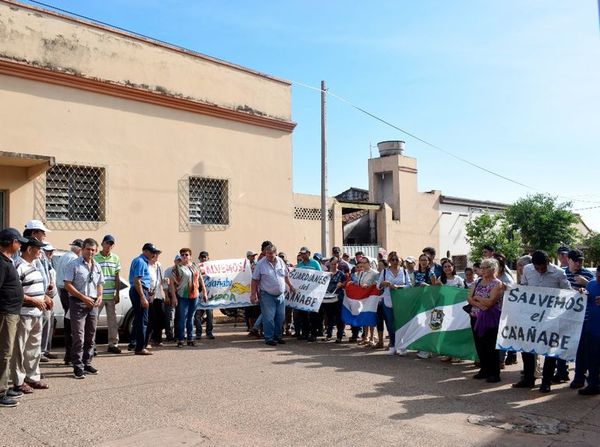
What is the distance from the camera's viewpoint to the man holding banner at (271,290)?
11.1m

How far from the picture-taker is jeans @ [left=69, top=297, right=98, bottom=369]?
7738mm

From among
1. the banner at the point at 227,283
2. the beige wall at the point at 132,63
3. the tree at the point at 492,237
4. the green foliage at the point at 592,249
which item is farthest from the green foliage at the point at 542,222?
the banner at the point at 227,283

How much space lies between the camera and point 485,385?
791 cm

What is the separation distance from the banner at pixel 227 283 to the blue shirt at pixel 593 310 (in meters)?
6.83

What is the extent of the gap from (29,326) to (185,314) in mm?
4322

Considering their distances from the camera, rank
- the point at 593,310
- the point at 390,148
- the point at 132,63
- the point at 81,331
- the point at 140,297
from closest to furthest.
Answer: the point at 593,310
the point at 81,331
the point at 140,297
the point at 132,63
the point at 390,148

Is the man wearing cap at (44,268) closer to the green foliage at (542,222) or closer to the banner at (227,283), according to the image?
the banner at (227,283)

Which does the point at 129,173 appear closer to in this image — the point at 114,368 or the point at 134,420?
the point at 114,368

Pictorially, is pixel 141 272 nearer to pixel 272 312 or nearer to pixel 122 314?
pixel 122 314

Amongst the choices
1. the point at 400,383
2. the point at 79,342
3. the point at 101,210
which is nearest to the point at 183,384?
the point at 79,342

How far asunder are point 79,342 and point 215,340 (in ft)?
13.3

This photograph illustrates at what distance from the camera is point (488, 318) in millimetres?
8258

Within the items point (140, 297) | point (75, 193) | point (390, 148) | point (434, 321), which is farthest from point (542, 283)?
point (390, 148)

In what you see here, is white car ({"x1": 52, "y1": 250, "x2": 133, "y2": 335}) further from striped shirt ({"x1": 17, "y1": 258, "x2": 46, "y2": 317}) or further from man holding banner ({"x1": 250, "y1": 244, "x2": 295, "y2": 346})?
striped shirt ({"x1": 17, "y1": 258, "x2": 46, "y2": 317})
